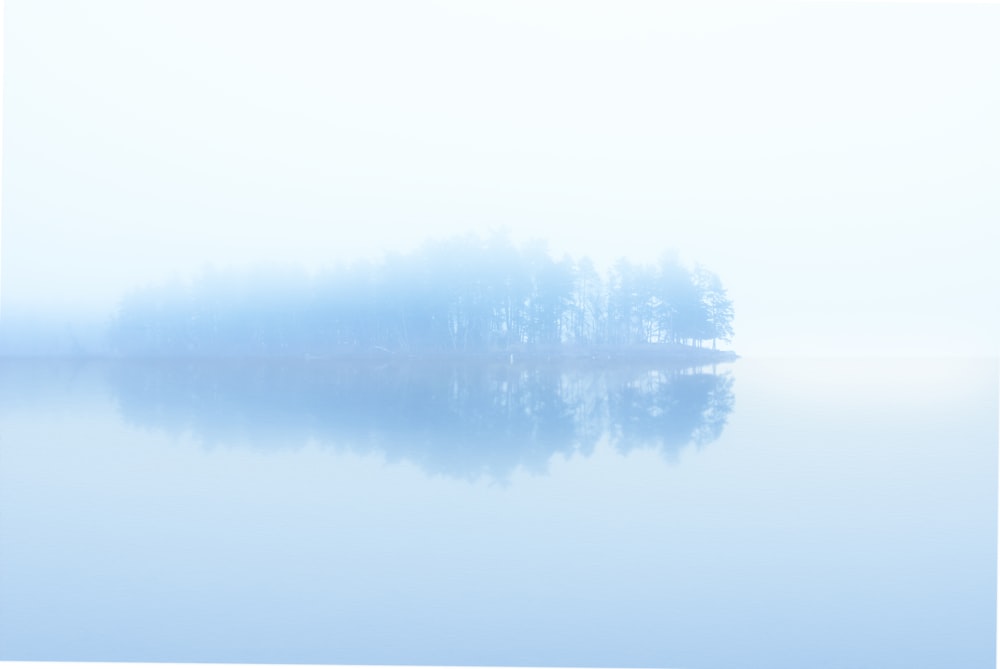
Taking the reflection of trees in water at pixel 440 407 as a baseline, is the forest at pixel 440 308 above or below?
above

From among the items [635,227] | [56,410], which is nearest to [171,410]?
[56,410]

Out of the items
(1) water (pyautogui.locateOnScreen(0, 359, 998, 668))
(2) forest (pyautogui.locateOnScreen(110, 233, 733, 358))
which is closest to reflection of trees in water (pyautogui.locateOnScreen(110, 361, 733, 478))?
(1) water (pyautogui.locateOnScreen(0, 359, 998, 668))

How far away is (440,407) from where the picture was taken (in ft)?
18.2

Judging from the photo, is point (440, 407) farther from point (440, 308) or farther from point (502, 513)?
point (502, 513)

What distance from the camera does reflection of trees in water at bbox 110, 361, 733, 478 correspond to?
5398 millimetres

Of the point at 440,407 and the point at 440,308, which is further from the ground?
the point at 440,308

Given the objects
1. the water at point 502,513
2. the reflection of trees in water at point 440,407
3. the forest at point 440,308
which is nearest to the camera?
the water at point 502,513

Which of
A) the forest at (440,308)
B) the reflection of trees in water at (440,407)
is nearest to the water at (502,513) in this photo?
the reflection of trees in water at (440,407)

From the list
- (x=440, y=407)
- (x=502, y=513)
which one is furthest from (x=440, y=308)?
(x=502, y=513)

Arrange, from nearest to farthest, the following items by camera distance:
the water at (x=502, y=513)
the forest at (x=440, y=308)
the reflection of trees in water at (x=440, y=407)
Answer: the water at (x=502, y=513)
the reflection of trees in water at (x=440, y=407)
the forest at (x=440, y=308)

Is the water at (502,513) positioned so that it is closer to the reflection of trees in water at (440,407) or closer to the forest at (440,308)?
the reflection of trees in water at (440,407)

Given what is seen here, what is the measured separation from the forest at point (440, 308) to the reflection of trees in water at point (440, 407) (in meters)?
0.17

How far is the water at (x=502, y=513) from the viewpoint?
4.02 metres

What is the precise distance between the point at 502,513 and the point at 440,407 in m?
1.00
